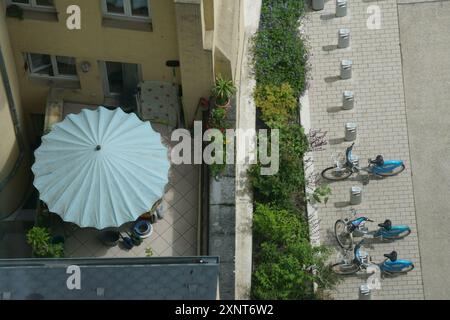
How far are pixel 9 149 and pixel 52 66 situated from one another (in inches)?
130

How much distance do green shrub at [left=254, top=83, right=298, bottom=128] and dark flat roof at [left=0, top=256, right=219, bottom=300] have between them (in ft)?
37.0

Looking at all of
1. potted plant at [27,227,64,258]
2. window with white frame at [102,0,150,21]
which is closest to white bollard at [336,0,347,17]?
window with white frame at [102,0,150,21]

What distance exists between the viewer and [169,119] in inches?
1721

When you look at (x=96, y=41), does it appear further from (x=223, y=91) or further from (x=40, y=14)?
(x=223, y=91)

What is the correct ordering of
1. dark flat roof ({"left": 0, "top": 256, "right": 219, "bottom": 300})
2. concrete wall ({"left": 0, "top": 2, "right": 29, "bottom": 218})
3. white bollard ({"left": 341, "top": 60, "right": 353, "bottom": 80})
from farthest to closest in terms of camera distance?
white bollard ({"left": 341, "top": 60, "right": 353, "bottom": 80}) < concrete wall ({"left": 0, "top": 2, "right": 29, "bottom": 218}) < dark flat roof ({"left": 0, "top": 256, "right": 219, "bottom": 300})

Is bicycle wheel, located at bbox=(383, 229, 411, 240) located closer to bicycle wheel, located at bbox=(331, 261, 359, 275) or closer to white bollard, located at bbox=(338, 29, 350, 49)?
bicycle wheel, located at bbox=(331, 261, 359, 275)

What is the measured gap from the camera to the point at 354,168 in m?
47.0

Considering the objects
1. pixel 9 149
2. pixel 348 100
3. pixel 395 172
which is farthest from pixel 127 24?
pixel 395 172

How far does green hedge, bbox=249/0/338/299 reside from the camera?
43.6 metres

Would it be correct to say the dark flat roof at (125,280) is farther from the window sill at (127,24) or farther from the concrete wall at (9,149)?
the window sill at (127,24)

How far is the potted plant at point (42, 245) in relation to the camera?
40.6 m

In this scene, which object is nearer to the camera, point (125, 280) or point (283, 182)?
point (125, 280)

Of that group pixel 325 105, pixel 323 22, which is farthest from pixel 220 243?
pixel 323 22

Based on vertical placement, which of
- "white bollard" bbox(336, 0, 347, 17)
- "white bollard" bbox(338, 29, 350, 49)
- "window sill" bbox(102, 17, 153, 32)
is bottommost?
"window sill" bbox(102, 17, 153, 32)
